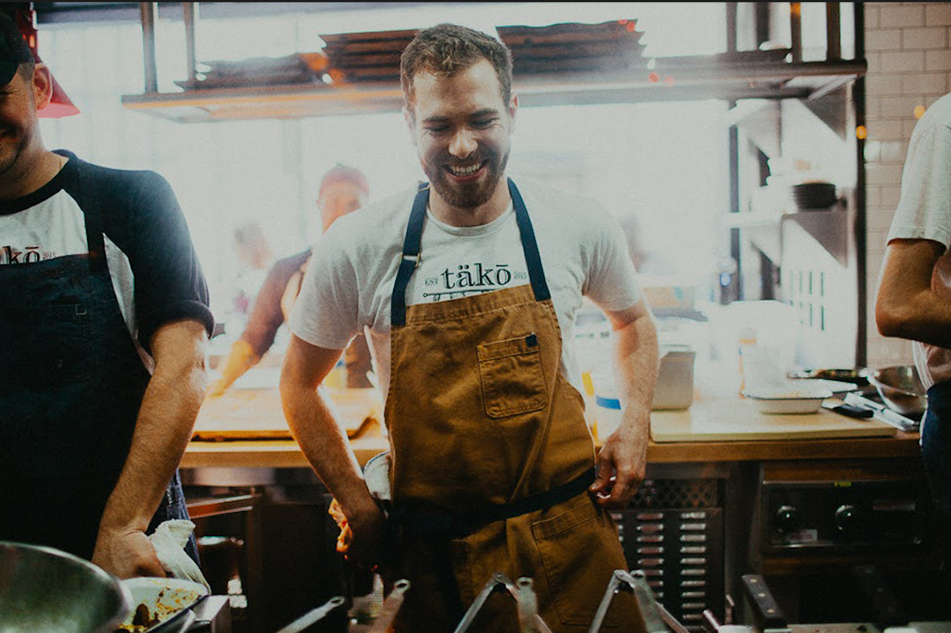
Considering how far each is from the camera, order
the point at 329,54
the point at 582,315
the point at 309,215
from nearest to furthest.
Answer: the point at 329,54
the point at 582,315
the point at 309,215

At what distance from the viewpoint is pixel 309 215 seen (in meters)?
4.12

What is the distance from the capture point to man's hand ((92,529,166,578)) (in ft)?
3.67

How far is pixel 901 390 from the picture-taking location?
2.15m

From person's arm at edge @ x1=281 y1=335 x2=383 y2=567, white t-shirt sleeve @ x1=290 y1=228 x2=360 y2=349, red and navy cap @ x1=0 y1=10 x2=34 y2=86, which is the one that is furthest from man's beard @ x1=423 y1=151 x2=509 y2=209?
red and navy cap @ x1=0 y1=10 x2=34 y2=86

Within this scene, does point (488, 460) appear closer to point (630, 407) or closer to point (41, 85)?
point (630, 407)

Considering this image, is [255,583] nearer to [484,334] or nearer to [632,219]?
[484,334]

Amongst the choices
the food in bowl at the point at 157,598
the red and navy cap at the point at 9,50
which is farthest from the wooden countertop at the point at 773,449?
the red and navy cap at the point at 9,50

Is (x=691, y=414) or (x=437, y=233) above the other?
(x=437, y=233)

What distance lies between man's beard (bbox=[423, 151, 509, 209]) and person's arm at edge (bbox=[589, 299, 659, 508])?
0.47 meters

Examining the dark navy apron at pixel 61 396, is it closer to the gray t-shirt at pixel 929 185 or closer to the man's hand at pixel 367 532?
the man's hand at pixel 367 532

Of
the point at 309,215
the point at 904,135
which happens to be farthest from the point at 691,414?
the point at 309,215

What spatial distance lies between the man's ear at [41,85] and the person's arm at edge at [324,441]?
0.67m

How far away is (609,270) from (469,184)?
411 mm

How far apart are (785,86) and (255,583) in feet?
8.82
